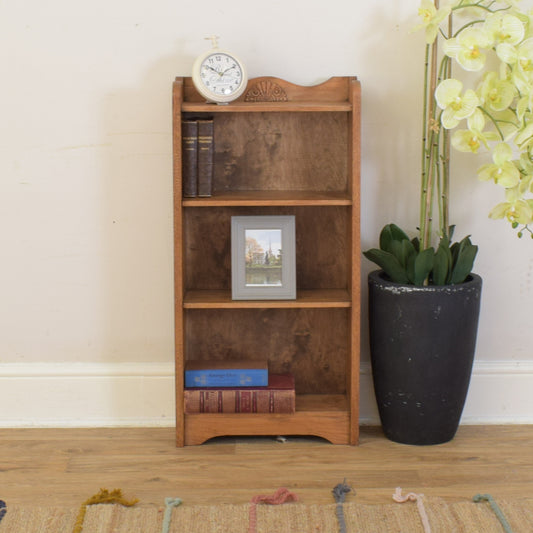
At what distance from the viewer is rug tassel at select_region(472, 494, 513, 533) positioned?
182 centimetres

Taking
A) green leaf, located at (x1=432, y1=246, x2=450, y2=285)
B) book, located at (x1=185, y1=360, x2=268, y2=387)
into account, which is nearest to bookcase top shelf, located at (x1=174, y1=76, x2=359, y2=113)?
green leaf, located at (x1=432, y1=246, x2=450, y2=285)

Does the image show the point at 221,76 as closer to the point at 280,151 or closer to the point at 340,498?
the point at 280,151

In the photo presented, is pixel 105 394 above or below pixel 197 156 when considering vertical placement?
below

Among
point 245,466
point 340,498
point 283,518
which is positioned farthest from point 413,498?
point 245,466

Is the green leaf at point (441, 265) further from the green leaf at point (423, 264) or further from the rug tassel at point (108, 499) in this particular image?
the rug tassel at point (108, 499)

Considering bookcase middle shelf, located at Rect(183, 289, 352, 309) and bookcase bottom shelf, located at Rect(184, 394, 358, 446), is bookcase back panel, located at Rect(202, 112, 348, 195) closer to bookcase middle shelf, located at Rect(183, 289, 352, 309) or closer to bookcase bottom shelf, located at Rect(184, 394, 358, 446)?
bookcase middle shelf, located at Rect(183, 289, 352, 309)

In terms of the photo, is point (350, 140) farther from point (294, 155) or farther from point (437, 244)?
point (437, 244)

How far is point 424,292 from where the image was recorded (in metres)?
2.13

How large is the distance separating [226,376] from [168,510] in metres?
0.49

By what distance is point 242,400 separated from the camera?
2.27m

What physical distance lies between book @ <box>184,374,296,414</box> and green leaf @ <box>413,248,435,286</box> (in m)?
0.50

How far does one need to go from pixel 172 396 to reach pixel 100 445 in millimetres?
277

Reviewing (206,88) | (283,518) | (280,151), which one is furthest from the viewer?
(280,151)

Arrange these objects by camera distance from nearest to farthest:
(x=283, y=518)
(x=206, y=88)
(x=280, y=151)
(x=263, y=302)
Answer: (x=283, y=518) → (x=206, y=88) → (x=263, y=302) → (x=280, y=151)
